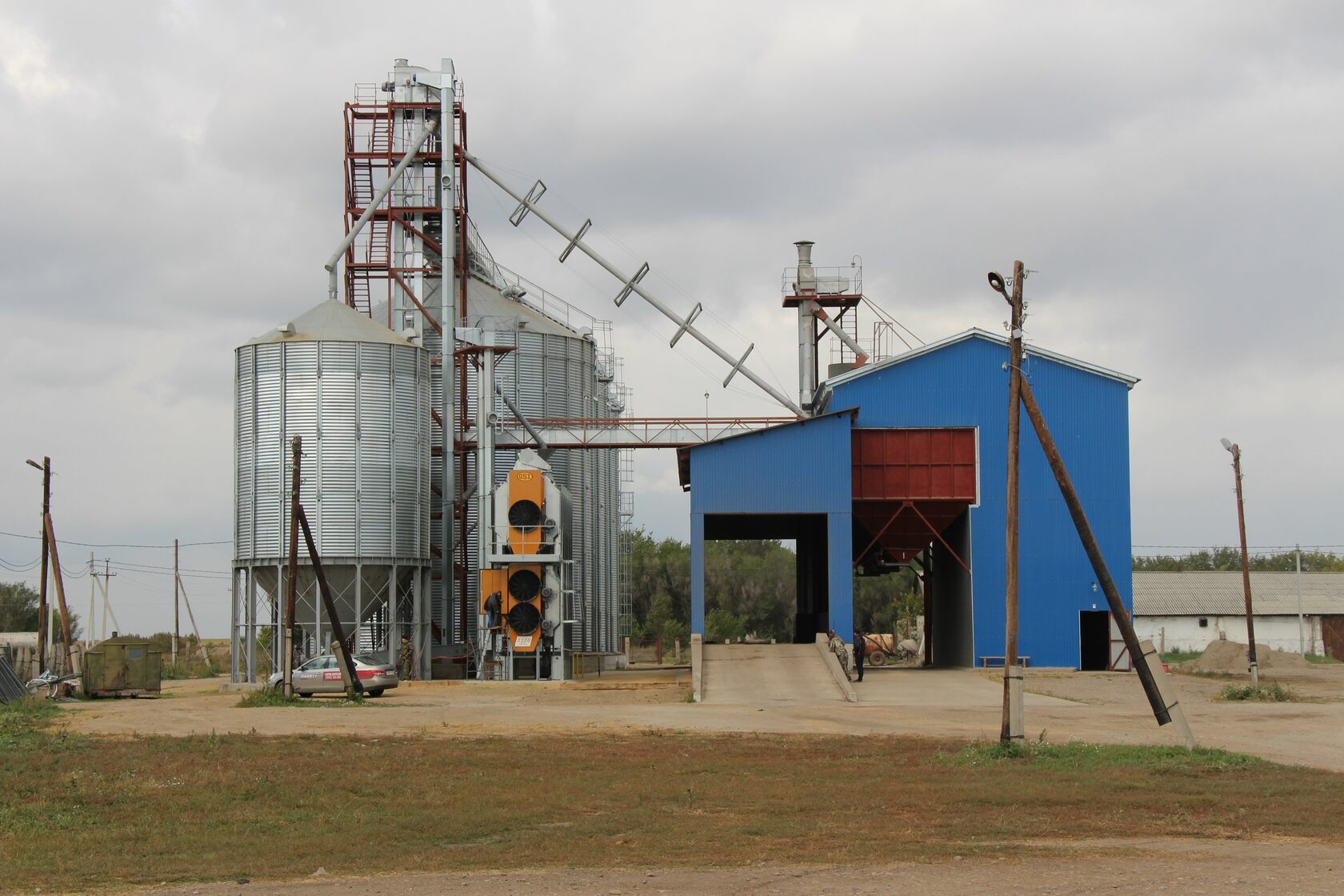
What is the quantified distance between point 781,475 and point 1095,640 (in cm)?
1364

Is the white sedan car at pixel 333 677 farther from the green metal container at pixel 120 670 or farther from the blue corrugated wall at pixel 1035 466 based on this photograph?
the blue corrugated wall at pixel 1035 466

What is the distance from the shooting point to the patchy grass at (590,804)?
49.4ft

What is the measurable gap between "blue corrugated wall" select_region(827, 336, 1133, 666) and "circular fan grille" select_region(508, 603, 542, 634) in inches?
507

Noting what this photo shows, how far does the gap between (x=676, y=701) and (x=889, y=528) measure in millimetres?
16655

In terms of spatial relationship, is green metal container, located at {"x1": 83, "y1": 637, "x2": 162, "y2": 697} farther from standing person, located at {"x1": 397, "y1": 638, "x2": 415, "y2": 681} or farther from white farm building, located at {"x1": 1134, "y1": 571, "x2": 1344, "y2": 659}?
white farm building, located at {"x1": 1134, "y1": 571, "x2": 1344, "y2": 659}

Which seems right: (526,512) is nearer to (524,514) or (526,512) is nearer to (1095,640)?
(524,514)

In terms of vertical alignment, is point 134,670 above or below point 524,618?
below

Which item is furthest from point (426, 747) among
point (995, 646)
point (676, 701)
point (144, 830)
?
point (995, 646)

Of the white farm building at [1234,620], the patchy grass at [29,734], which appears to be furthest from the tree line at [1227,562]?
the patchy grass at [29,734]

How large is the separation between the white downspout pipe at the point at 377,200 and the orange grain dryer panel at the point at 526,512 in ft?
47.7

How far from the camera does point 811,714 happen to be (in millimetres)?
34750

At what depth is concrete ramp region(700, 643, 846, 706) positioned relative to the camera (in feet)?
128

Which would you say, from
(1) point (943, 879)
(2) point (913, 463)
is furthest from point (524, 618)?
(1) point (943, 879)

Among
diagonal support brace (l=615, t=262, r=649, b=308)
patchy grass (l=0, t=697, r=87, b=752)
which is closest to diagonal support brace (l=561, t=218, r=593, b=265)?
diagonal support brace (l=615, t=262, r=649, b=308)
